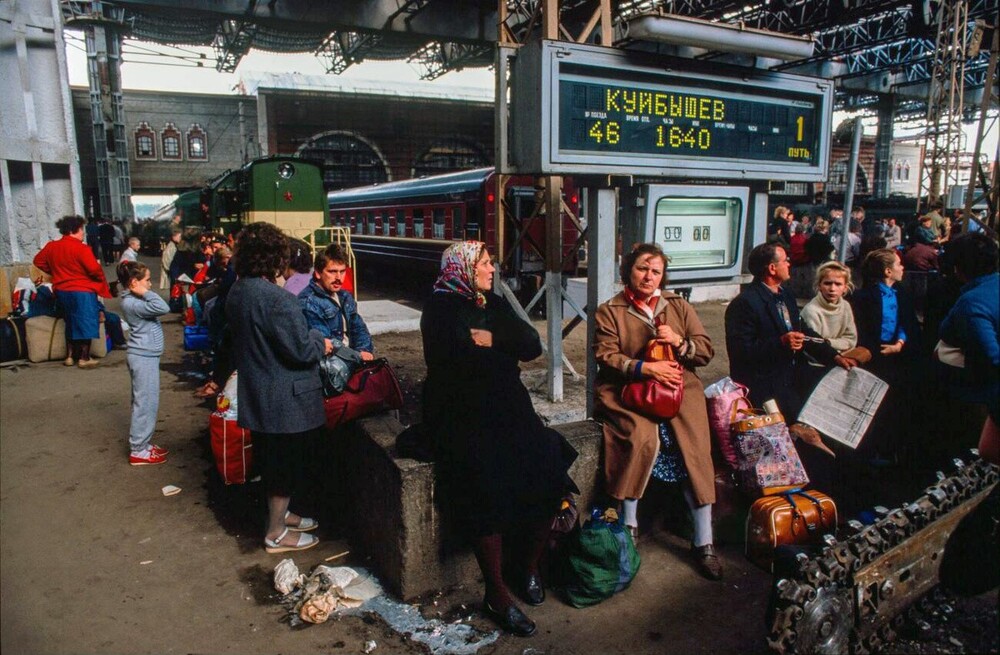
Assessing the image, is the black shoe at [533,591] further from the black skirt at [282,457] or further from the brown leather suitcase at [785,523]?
the black skirt at [282,457]

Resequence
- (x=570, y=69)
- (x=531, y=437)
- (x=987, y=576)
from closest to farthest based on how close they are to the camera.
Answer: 1. (x=987, y=576)
2. (x=531, y=437)
3. (x=570, y=69)

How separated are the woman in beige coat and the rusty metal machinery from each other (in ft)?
2.83

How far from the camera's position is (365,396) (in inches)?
167

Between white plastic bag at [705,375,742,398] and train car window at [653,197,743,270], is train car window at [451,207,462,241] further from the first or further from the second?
white plastic bag at [705,375,742,398]

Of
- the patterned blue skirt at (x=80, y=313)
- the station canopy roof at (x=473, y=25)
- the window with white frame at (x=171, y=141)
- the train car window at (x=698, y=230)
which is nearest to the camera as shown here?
the train car window at (x=698, y=230)

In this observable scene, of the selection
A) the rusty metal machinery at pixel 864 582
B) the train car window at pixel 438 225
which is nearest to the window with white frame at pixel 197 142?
the train car window at pixel 438 225

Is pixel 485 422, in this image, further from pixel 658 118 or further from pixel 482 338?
pixel 658 118

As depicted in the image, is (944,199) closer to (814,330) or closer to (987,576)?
(814,330)

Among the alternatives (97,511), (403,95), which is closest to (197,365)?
(97,511)

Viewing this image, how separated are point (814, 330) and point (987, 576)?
2.07 metres

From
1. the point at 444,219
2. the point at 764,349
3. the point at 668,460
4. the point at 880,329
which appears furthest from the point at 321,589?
the point at 444,219

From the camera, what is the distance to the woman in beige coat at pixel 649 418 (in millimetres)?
3840

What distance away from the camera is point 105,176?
29.8m

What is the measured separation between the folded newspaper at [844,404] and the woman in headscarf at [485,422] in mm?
1936
